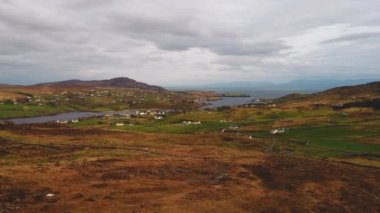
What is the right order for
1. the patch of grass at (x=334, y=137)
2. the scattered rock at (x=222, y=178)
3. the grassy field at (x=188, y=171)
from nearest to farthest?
the grassy field at (x=188, y=171) → the scattered rock at (x=222, y=178) → the patch of grass at (x=334, y=137)

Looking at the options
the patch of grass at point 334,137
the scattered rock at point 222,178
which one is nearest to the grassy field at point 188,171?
the patch of grass at point 334,137

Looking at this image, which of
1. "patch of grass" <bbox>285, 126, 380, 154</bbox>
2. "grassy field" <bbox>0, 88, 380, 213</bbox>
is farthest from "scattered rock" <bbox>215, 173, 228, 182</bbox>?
"patch of grass" <bbox>285, 126, 380, 154</bbox>

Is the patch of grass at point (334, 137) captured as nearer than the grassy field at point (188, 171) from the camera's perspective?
No

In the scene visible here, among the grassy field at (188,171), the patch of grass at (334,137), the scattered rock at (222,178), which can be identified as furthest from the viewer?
the patch of grass at (334,137)

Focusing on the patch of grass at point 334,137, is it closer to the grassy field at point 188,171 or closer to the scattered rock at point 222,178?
the grassy field at point 188,171

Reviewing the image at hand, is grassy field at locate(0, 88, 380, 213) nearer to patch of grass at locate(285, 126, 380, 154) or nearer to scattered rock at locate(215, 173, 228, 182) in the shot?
patch of grass at locate(285, 126, 380, 154)

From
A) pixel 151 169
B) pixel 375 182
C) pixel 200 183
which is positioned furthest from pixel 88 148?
pixel 375 182

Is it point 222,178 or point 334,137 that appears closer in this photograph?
point 222,178

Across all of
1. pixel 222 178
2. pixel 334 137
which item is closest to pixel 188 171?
pixel 222 178

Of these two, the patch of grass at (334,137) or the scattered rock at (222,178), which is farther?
the patch of grass at (334,137)

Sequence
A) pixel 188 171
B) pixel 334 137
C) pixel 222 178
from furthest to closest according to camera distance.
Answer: pixel 334 137
pixel 188 171
pixel 222 178

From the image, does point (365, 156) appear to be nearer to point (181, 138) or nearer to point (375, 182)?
point (375, 182)

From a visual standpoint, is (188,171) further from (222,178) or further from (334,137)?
(334,137)
